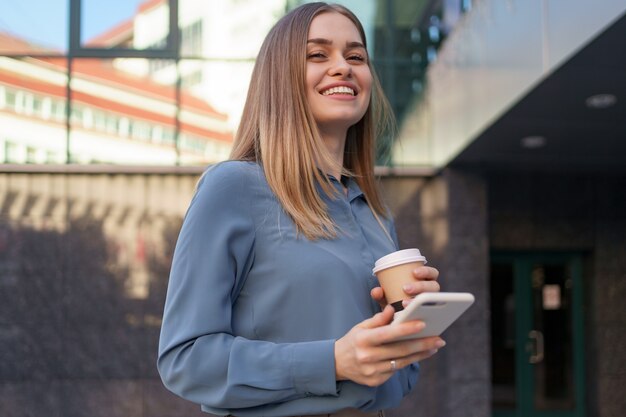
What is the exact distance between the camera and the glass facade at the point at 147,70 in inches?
387

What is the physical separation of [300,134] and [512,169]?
949cm

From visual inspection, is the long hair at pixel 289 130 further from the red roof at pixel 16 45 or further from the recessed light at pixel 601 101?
the red roof at pixel 16 45

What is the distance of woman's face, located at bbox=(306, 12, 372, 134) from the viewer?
5.03 ft

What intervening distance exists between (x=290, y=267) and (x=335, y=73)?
0.39 metres

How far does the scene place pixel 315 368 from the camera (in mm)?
1287

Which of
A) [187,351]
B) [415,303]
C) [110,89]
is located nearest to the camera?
[415,303]

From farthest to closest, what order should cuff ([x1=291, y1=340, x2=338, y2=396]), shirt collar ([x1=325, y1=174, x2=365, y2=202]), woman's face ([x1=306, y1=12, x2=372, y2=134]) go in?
shirt collar ([x1=325, y1=174, x2=365, y2=202])
woman's face ([x1=306, y1=12, x2=372, y2=134])
cuff ([x1=291, y1=340, x2=338, y2=396])

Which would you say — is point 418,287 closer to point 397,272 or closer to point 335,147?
point 397,272

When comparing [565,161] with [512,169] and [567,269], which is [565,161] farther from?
[567,269]

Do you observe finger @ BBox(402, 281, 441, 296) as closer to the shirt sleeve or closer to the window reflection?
the shirt sleeve

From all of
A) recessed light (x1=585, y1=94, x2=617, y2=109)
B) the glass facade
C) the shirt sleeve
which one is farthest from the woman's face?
the glass facade

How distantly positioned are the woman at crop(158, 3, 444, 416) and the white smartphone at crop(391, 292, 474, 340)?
2 cm

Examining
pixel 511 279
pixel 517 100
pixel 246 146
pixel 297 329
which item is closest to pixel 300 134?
pixel 246 146

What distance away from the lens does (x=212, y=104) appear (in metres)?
10.0
